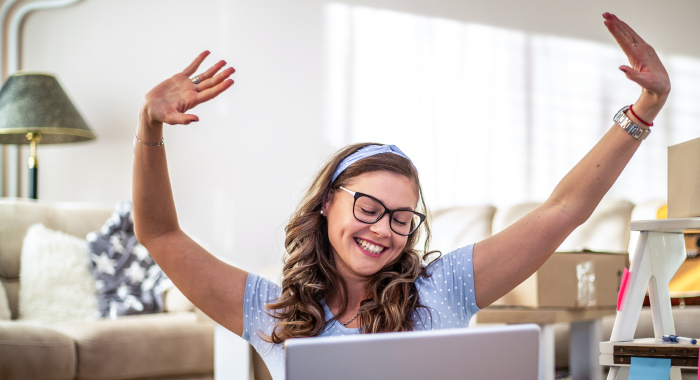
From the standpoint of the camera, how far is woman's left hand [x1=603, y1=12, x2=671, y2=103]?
38.6 inches

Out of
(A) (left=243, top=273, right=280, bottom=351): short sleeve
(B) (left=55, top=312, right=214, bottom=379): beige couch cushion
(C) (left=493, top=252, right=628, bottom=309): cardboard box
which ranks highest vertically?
(A) (left=243, top=273, right=280, bottom=351): short sleeve

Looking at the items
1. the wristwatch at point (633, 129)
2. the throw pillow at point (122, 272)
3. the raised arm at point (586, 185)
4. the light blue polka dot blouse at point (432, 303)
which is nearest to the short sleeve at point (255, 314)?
the light blue polka dot blouse at point (432, 303)

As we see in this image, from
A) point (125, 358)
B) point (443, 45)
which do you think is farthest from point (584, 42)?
point (125, 358)

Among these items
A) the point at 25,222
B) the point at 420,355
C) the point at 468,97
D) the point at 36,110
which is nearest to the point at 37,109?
the point at 36,110

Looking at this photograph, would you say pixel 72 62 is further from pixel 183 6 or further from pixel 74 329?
Answer: pixel 74 329

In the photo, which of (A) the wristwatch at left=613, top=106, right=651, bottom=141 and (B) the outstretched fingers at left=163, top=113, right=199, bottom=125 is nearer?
(B) the outstretched fingers at left=163, top=113, right=199, bottom=125

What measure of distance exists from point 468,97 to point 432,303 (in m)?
2.78

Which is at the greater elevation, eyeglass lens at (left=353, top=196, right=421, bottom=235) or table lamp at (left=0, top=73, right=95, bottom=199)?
table lamp at (left=0, top=73, right=95, bottom=199)

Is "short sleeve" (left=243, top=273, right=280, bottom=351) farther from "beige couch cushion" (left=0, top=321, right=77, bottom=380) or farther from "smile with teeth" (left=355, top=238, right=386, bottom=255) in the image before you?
"beige couch cushion" (left=0, top=321, right=77, bottom=380)

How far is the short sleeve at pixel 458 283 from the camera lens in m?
1.07

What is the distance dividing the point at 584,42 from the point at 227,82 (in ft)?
10.5

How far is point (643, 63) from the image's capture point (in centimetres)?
101

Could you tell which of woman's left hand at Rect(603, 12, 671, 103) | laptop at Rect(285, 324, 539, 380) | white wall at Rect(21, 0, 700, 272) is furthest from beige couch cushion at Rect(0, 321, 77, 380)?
woman's left hand at Rect(603, 12, 671, 103)

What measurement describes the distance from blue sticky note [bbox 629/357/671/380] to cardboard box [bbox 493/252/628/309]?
683mm
